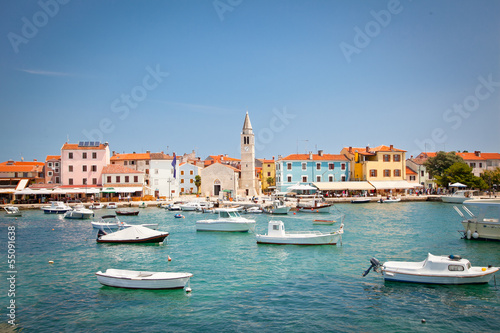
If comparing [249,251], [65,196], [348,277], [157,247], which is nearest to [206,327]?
[348,277]

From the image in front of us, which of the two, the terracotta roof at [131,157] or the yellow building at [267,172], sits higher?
the terracotta roof at [131,157]

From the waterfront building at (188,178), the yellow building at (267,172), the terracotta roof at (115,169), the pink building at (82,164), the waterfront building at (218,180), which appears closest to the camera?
the terracotta roof at (115,169)

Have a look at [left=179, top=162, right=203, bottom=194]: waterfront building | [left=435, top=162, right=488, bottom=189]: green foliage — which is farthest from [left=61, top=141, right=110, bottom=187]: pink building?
[left=435, top=162, right=488, bottom=189]: green foliage

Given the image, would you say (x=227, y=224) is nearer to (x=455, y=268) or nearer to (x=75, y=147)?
(x=455, y=268)

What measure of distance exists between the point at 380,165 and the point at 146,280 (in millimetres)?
58389

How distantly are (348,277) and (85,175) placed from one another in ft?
180

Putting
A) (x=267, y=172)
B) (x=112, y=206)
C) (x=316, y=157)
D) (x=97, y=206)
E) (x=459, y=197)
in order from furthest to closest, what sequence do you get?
(x=267, y=172) → (x=316, y=157) → (x=459, y=197) → (x=112, y=206) → (x=97, y=206)

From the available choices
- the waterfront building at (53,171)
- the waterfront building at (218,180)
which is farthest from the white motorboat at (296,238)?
the waterfront building at (53,171)

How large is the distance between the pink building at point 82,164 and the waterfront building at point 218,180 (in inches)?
688

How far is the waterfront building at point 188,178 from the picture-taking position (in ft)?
244

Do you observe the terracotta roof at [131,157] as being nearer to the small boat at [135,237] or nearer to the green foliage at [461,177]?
the small boat at [135,237]

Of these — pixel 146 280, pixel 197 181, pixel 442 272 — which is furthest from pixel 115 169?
pixel 442 272

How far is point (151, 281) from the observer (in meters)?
16.5

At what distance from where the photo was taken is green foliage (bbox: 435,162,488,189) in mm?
64750
